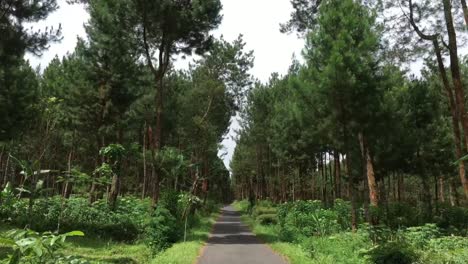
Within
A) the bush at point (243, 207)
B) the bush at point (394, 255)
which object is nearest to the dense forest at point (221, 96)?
the bush at point (394, 255)

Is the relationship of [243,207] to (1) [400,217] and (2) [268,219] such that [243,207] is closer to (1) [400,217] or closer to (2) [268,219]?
(2) [268,219]

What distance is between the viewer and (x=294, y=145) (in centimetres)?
3309

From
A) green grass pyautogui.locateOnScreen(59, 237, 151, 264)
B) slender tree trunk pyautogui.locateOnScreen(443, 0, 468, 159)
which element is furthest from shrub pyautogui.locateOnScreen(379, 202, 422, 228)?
green grass pyautogui.locateOnScreen(59, 237, 151, 264)

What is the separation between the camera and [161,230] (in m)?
17.8

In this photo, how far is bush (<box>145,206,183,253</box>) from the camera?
1742 cm

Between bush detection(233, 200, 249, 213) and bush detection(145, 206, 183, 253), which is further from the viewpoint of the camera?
bush detection(233, 200, 249, 213)

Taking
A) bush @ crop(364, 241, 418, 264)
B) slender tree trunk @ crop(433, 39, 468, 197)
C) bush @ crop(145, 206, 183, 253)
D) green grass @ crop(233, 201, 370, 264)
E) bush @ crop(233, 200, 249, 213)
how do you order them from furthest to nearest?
bush @ crop(233, 200, 249, 213)
slender tree trunk @ crop(433, 39, 468, 197)
bush @ crop(145, 206, 183, 253)
green grass @ crop(233, 201, 370, 264)
bush @ crop(364, 241, 418, 264)

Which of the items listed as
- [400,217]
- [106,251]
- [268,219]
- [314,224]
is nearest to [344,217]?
[400,217]

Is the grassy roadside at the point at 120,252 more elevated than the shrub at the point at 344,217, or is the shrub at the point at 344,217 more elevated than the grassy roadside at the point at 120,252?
the shrub at the point at 344,217

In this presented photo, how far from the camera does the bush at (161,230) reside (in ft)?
57.2

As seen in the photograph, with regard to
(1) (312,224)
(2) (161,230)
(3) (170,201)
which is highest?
(3) (170,201)

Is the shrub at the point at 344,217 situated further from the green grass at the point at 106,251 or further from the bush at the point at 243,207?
the bush at the point at 243,207

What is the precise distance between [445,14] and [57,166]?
44.3m

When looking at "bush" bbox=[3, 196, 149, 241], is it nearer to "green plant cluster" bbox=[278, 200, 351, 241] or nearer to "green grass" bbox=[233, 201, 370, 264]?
"green plant cluster" bbox=[278, 200, 351, 241]
